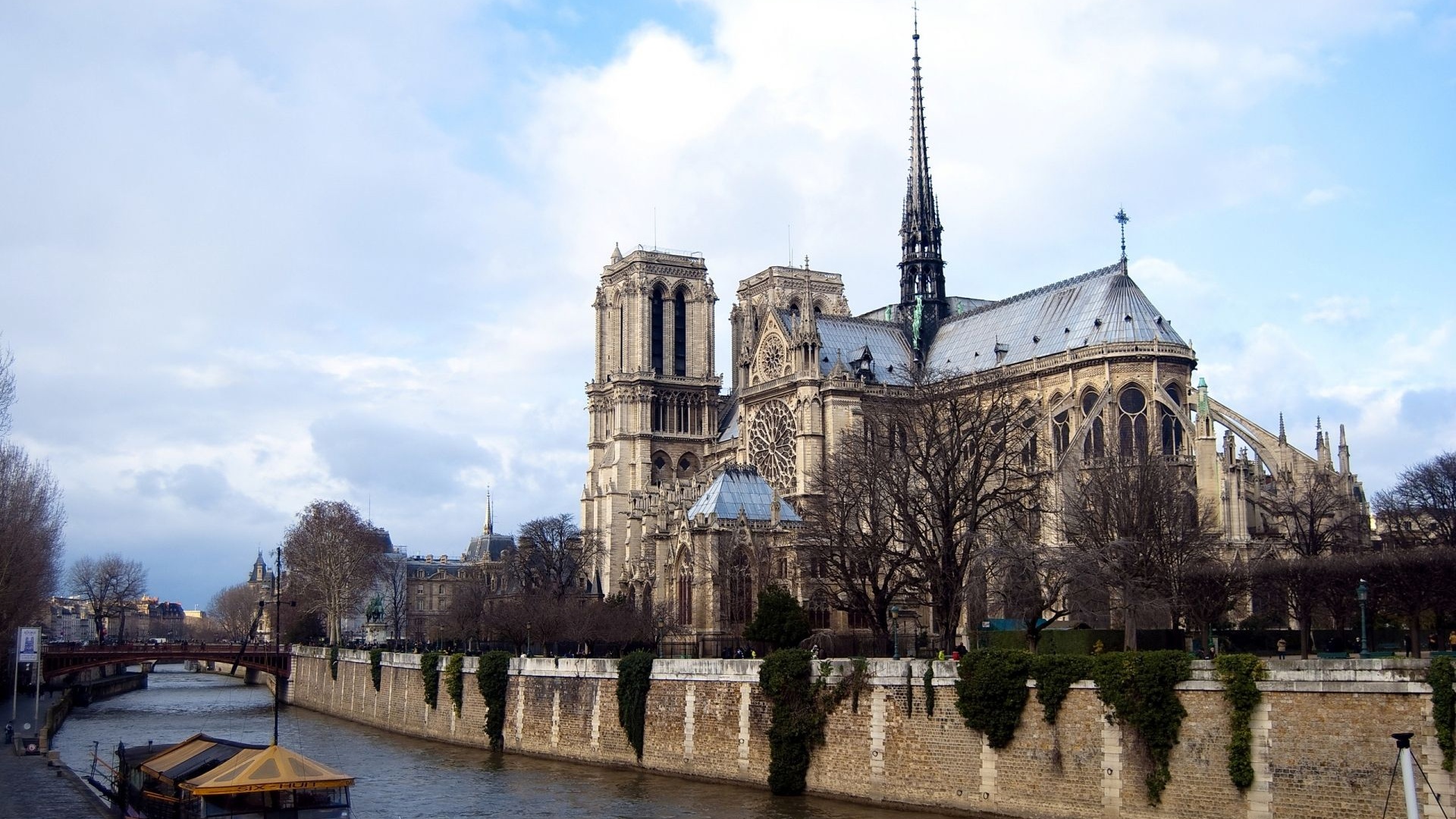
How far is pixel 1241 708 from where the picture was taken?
31156mm

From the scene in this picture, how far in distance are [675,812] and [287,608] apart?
109m

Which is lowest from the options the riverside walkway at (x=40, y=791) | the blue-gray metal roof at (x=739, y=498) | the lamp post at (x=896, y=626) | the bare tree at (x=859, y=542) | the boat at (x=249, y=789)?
the riverside walkway at (x=40, y=791)

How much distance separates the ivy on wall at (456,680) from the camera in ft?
197

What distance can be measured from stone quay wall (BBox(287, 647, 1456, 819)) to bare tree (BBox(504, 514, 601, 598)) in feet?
91.0

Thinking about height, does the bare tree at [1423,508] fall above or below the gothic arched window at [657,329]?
below

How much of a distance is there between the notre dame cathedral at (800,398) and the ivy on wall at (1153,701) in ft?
72.6

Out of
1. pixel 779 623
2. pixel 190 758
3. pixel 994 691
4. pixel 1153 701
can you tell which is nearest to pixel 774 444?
pixel 779 623

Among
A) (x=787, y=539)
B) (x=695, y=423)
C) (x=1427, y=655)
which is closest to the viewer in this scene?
(x=1427, y=655)

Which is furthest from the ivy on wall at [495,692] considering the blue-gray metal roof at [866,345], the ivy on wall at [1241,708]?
the ivy on wall at [1241,708]

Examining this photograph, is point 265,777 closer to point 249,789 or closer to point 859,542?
point 249,789

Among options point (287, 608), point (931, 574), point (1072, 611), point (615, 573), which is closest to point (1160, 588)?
point (1072, 611)

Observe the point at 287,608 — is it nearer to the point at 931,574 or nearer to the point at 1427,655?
the point at 931,574

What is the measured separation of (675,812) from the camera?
3991 centimetres

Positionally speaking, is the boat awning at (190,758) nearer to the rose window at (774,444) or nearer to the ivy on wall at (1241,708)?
the ivy on wall at (1241,708)
